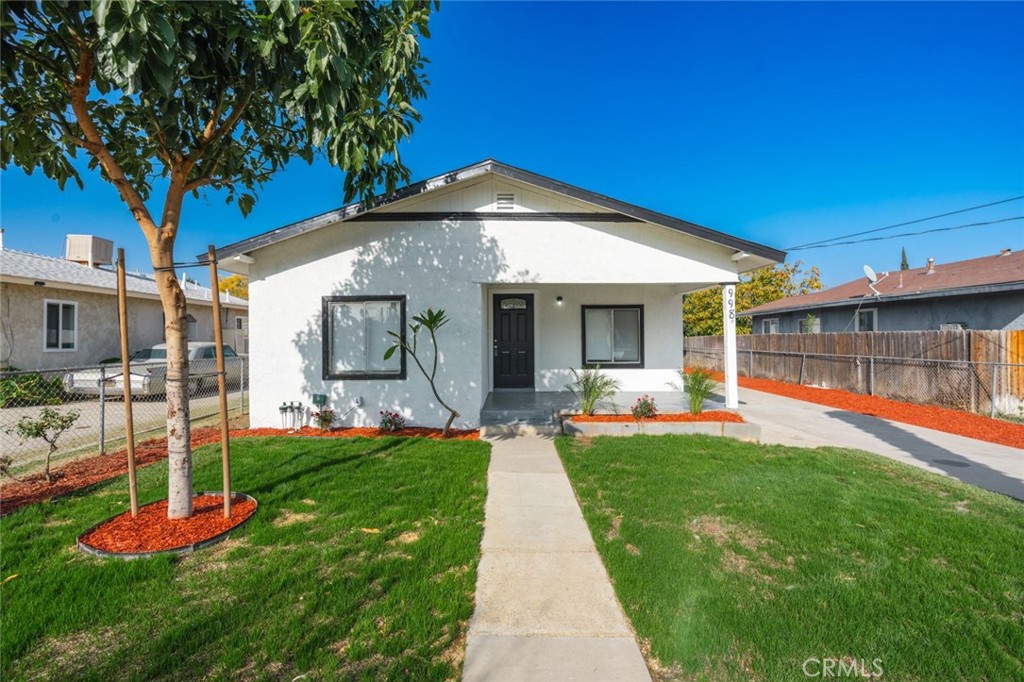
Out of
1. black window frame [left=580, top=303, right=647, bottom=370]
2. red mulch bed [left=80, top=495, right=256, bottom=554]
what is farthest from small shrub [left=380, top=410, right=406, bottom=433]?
black window frame [left=580, top=303, right=647, bottom=370]

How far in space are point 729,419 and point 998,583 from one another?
183 inches

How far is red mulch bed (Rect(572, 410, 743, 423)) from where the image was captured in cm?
765

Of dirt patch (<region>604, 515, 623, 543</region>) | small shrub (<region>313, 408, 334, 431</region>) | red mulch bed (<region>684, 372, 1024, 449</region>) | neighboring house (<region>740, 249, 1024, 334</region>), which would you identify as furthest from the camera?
neighboring house (<region>740, 249, 1024, 334</region>)

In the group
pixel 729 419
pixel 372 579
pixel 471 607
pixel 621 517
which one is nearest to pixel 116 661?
pixel 372 579

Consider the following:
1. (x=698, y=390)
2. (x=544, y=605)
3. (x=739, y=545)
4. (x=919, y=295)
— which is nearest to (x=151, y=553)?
(x=544, y=605)

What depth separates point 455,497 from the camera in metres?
4.64

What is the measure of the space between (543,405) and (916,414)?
833cm

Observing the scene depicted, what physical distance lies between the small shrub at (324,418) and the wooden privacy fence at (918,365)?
42.7ft

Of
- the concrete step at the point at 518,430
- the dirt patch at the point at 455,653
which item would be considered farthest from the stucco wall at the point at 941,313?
the dirt patch at the point at 455,653

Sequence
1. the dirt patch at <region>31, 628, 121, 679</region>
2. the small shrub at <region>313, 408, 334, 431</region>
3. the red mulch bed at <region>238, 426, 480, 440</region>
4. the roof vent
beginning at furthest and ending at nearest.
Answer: the roof vent → the small shrub at <region>313, 408, 334, 431</region> → the red mulch bed at <region>238, 426, 480, 440</region> → the dirt patch at <region>31, 628, 121, 679</region>

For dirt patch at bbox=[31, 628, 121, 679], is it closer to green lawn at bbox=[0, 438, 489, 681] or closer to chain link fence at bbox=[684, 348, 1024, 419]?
green lawn at bbox=[0, 438, 489, 681]

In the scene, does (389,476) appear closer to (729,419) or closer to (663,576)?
(663,576)

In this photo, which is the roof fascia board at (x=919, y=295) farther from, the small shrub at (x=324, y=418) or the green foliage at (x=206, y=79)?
the small shrub at (x=324, y=418)

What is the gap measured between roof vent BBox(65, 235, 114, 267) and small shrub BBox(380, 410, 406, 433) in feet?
55.5
